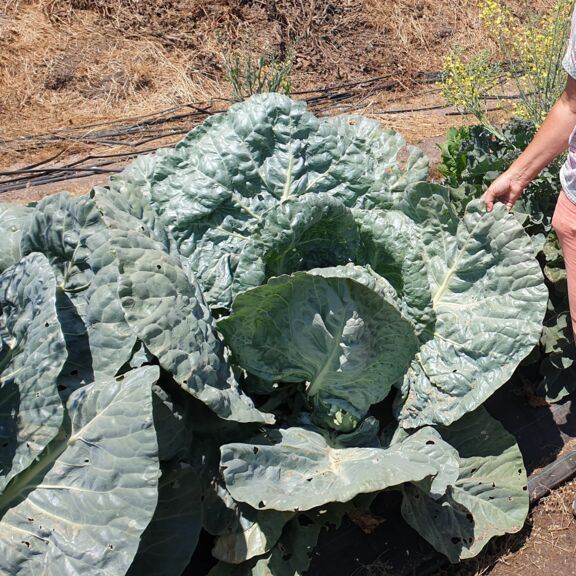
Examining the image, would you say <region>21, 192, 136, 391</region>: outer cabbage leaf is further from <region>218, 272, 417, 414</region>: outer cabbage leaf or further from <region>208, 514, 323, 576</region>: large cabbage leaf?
<region>208, 514, 323, 576</region>: large cabbage leaf

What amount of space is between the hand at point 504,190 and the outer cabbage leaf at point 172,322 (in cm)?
130

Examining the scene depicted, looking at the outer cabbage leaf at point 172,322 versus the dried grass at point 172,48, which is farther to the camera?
the dried grass at point 172,48

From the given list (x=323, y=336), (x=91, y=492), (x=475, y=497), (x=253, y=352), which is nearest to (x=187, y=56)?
(x=253, y=352)

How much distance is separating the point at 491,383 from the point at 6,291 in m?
1.81

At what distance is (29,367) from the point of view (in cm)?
219

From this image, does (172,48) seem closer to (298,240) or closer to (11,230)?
(11,230)

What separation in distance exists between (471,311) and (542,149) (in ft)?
2.26

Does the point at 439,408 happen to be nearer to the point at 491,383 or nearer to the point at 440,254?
the point at 491,383

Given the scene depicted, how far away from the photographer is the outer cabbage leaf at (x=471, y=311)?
9.13ft

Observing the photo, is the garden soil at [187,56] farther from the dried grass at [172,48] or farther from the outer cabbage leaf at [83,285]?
the outer cabbage leaf at [83,285]

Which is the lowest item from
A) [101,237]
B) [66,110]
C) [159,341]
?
[66,110]

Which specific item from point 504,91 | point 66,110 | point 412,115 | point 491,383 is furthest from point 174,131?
point 491,383

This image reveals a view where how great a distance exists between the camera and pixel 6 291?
239cm

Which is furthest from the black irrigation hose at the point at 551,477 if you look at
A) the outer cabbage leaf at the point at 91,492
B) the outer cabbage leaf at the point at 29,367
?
the outer cabbage leaf at the point at 29,367
